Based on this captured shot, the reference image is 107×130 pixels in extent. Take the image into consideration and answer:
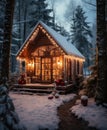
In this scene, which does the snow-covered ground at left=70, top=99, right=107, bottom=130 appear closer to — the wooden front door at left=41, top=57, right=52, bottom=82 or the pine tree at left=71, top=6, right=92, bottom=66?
the wooden front door at left=41, top=57, right=52, bottom=82

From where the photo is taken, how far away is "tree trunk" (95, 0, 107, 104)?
11984 mm

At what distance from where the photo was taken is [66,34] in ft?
166

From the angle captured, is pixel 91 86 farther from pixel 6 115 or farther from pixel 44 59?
pixel 6 115

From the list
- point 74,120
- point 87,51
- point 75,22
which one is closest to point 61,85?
point 74,120

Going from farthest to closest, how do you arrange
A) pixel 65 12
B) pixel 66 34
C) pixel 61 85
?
pixel 66 34 → pixel 65 12 → pixel 61 85

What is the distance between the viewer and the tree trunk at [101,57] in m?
12.0

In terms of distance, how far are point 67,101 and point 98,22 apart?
6068 mm

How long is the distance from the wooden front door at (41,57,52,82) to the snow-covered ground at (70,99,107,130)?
10310mm

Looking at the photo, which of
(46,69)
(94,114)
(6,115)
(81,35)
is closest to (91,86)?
(94,114)

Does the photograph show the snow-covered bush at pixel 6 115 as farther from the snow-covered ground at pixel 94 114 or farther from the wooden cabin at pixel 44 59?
the wooden cabin at pixel 44 59

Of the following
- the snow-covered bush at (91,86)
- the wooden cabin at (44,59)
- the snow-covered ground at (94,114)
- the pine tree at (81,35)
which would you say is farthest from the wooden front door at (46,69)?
the pine tree at (81,35)

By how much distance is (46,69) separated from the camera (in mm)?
22547

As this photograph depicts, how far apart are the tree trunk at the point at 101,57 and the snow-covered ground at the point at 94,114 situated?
0.69 meters

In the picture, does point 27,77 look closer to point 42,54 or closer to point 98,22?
point 42,54
